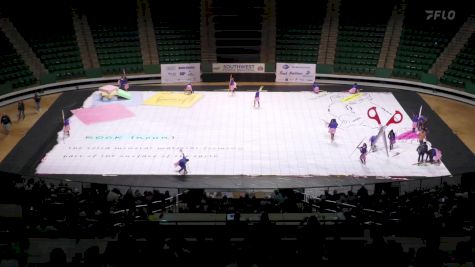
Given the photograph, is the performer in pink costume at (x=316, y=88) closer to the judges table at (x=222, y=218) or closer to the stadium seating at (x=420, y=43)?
the stadium seating at (x=420, y=43)

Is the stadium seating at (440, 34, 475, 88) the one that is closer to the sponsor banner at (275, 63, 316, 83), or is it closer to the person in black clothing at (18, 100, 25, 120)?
the sponsor banner at (275, 63, 316, 83)

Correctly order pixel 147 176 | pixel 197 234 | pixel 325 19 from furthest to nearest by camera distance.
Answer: pixel 325 19
pixel 147 176
pixel 197 234

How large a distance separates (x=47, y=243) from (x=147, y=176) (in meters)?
11.8

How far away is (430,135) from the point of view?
30.4m

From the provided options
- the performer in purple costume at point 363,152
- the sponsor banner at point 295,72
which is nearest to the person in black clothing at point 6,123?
the performer in purple costume at point 363,152

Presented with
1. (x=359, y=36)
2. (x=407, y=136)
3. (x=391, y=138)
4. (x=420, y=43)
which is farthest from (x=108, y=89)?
(x=420, y=43)

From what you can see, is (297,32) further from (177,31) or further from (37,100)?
(37,100)

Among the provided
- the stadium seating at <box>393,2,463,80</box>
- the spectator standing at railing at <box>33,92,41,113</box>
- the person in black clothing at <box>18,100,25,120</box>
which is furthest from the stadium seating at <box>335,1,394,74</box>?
the person in black clothing at <box>18,100,25,120</box>

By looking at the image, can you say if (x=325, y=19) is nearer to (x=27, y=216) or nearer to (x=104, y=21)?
(x=104, y=21)

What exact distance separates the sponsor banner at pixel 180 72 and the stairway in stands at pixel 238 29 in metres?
2.79

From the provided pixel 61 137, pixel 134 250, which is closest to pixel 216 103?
pixel 61 137

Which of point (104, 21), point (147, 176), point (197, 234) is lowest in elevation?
point (147, 176)

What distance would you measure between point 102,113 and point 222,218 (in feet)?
66.5

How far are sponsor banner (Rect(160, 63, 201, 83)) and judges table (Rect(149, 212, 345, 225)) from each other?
25.1 m
